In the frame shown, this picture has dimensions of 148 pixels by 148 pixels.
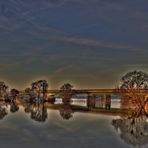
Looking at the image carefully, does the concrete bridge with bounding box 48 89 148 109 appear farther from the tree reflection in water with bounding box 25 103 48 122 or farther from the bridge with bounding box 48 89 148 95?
the tree reflection in water with bounding box 25 103 48 122

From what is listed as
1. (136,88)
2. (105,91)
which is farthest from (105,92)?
(136,88)

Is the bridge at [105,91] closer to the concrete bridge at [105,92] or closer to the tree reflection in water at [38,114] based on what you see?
the concrete bridge at [105,92]

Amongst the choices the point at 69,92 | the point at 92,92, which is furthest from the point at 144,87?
the point at 69,92

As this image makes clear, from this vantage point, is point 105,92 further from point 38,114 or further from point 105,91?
point 38,114

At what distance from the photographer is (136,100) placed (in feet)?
246

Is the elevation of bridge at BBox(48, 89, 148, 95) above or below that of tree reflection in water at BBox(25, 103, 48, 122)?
above

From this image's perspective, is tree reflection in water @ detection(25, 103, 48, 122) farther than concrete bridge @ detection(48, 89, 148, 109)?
No

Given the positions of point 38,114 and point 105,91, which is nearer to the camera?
point 38,114

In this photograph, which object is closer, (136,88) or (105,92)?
(136,88)

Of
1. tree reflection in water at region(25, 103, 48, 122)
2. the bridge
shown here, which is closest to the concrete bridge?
the bridge

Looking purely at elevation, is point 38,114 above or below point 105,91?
below

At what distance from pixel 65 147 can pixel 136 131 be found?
13180 mm

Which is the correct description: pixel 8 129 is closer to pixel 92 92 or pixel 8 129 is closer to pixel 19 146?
pixel 19 146

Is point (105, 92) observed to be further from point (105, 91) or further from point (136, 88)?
point (136, 88)
